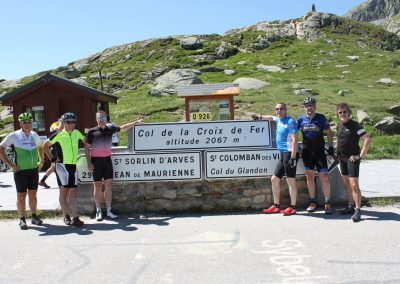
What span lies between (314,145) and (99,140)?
399 cm

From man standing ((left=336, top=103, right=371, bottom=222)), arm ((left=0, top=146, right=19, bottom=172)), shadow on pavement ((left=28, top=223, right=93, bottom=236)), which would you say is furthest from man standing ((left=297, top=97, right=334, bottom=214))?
arm ((left=0, top=146, right=19, bottom=172))

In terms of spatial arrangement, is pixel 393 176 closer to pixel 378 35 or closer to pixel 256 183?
pixel 256 183

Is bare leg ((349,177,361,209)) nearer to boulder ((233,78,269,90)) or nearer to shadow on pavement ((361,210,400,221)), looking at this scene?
shadow on pavement ((361,210,400,221))

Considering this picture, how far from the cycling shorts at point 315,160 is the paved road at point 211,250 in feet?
2.89

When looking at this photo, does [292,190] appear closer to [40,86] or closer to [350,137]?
[350,137]

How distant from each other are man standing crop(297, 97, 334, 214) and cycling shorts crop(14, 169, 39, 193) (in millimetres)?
4952

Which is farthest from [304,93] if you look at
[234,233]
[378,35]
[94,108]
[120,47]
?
[120,47]

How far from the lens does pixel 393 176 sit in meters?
11.0

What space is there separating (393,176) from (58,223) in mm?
8424

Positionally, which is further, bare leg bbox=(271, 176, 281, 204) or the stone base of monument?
the stone base of monument

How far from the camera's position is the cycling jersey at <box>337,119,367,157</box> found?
7.21 metres

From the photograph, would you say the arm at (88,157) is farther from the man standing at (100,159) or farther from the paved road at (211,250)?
the paved road at (211,250)

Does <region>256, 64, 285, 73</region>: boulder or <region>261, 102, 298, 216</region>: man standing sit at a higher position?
<region>256, 64, 285, 73</region>: boulder

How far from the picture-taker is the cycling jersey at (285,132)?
762 cm
